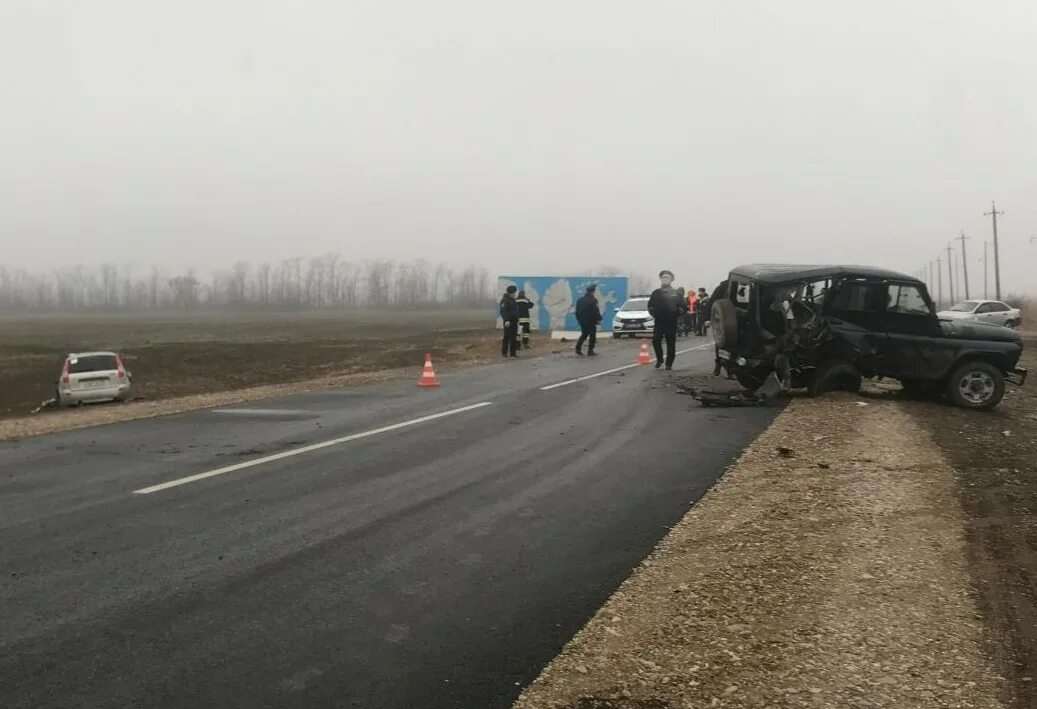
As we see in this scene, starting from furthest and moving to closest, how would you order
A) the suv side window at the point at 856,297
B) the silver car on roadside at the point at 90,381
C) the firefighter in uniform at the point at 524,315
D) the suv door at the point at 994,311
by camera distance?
the suv door at the point at 994,311 < the firefighter in uniform at the point at 524,315 < the silver car on roadside at the point at 90,381 < the suv side window at the point at 856,297

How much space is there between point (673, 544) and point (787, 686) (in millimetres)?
1935

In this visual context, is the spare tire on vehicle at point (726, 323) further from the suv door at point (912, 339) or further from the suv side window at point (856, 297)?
the suv door at point (912, 339)

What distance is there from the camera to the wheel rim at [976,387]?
12.0m

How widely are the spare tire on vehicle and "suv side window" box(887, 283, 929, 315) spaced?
2.27m

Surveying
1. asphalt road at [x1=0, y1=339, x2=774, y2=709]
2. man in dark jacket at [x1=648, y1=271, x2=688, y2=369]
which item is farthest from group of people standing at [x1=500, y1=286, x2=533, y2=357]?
asphalt road at [x1=0, y1=339, x2=774, y2=709]

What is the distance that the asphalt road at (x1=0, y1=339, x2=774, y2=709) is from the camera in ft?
11.7

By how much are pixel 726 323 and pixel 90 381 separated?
17.3 metres

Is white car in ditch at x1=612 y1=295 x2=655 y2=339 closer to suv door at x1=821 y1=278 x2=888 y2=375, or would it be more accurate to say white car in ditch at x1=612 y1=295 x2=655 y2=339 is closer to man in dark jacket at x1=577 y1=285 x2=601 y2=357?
man in dark jacket at x1=577 y1=285 x2=601 y2=357

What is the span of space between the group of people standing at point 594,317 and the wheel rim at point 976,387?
6532 mm

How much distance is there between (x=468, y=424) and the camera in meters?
10.6

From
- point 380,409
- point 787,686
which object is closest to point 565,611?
point 787,686

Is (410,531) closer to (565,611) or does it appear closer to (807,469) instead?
(565,611)

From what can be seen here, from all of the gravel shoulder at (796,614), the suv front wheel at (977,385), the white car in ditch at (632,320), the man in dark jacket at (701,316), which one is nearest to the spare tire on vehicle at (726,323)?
the suv front wheel at (977,385)

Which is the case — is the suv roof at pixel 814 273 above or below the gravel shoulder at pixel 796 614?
above
